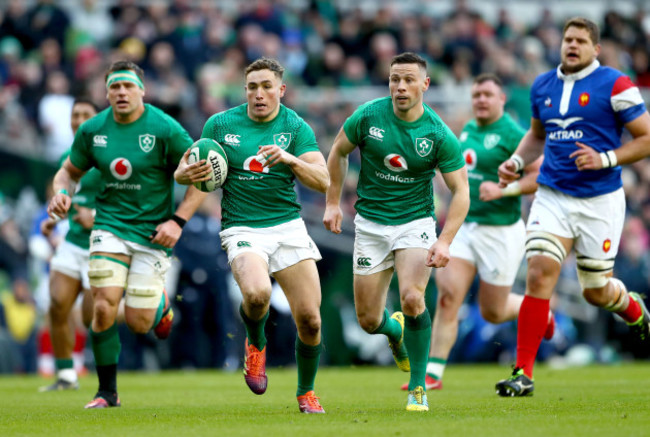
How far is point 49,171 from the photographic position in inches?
645

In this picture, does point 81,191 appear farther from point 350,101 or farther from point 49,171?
point 350,101

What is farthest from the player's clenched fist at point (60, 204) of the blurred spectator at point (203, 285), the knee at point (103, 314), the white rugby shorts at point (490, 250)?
the blurred spectator at point (203, 285)

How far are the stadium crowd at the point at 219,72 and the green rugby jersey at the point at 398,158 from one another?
21.7 ft

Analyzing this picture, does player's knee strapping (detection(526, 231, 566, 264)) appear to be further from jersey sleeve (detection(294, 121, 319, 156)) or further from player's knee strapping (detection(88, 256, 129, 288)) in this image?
player's knee strapping (detection(88, 256, 129, 288))

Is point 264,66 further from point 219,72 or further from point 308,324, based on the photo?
point 219,72

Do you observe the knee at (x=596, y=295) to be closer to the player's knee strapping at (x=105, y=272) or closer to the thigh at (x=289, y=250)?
the thigh at (x=289, y=250)

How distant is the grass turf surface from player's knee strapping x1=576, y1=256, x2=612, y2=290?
0.99 meters

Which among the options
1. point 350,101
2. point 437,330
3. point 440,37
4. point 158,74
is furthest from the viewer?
point 440,37

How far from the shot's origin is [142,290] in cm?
957

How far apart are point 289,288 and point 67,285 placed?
4053 mm

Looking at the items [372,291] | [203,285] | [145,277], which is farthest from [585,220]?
[203,285]

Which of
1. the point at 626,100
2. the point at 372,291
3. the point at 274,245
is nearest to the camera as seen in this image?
the point at 274,245

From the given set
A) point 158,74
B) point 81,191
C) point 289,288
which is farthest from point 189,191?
point 158,74

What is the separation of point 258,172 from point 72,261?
A: 3.84 meters
